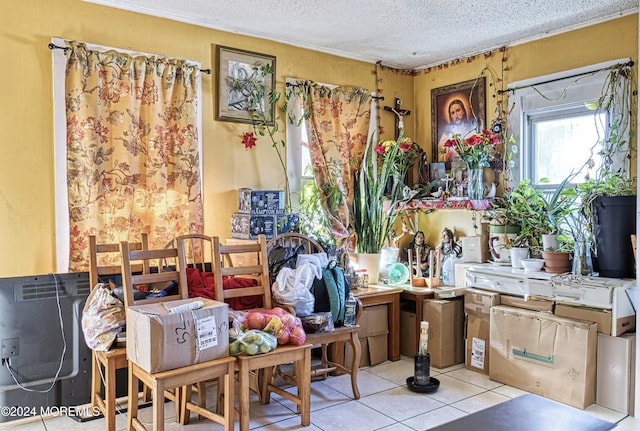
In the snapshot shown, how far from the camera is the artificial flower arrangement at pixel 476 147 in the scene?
4164 mm

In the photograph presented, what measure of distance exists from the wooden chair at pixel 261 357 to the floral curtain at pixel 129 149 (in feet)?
1.87

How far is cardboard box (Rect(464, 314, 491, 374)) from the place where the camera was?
3755 mm

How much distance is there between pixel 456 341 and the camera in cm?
400

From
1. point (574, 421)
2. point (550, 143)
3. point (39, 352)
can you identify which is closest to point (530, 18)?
point (550, 143)

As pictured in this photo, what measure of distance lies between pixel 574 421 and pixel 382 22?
281 centimetres

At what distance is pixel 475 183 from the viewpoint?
4.24 m

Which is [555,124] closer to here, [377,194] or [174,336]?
[377,194]

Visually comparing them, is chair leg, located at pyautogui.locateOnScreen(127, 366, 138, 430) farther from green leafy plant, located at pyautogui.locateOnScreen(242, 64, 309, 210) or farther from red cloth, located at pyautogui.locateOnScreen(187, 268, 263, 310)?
green leafy plant, located at pyautogui.locateOnScreen(242, 64, 309, 210)

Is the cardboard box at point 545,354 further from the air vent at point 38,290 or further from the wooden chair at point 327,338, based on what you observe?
the air vent at point 38,290

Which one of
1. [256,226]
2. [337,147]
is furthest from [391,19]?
[256,226]

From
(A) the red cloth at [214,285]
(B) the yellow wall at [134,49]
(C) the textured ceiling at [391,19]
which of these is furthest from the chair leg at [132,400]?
(C) the textured ceiling at [391,19]

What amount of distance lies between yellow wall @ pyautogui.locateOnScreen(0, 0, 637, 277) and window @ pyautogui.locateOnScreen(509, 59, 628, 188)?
12 cm

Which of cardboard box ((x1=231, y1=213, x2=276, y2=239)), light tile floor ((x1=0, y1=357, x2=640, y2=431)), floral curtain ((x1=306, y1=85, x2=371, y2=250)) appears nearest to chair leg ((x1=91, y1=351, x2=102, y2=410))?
light tile floor ((x1=0, y1=357, x2=640, y2=431))

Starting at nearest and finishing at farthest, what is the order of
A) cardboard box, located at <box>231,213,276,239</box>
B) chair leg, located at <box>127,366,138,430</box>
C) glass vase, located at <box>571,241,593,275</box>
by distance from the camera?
chair leg, located at <box>127,366,138,430</box>
glass vase, located at <box>571,241,593,275</box>
cardboard box, located at <box>231,213,276,239</box>
